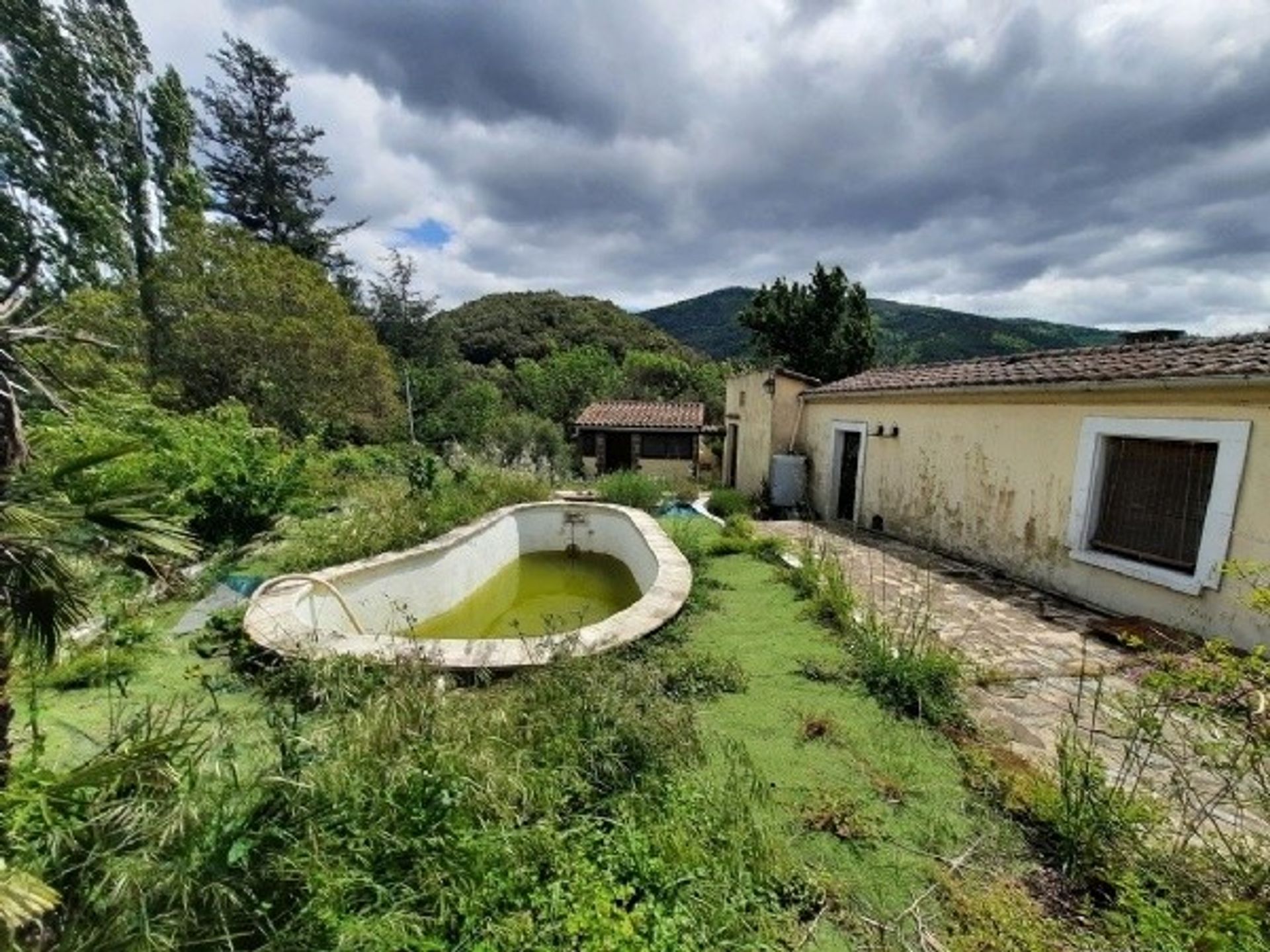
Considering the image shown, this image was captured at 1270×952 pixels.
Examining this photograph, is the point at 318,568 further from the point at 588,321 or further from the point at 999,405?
the point at 588,321

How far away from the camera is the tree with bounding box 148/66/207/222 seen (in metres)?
16.5

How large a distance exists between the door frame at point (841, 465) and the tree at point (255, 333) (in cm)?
1318

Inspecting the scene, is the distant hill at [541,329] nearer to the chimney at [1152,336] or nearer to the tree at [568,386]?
the tree at [568,386]

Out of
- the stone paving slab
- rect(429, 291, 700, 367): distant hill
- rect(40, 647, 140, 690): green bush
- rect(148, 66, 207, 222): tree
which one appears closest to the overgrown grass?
the stone paving slab

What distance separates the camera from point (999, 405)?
8148 mm

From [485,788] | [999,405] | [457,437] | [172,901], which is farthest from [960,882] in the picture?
[457,437]

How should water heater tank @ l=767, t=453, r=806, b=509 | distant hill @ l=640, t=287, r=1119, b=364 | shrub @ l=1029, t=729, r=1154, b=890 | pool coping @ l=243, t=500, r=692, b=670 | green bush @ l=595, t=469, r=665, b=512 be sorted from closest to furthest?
shrub @ l=1029, t=729, r=1154, b=890
pool coping @ l=243, t=500, r=692, b=670
green bush @ l=595, t=469, r=665, b=512
water heater tank @ l=767, t=453, r=806, b=509
distant hill @ l=640, t=287, r=1119, b=364

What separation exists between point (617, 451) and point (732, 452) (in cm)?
707

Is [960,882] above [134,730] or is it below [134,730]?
below

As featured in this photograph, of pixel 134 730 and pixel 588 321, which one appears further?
pixel 588 321

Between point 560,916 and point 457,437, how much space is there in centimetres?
2384

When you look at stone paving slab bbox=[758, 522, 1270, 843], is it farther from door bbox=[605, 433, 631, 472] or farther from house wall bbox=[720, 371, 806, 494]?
door bbox=[605, 433, 631, 472]

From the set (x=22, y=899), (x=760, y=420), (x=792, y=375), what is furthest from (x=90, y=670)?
(x=792, y=375)

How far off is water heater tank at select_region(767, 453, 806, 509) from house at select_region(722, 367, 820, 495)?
0.80 meters
